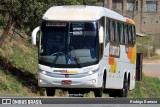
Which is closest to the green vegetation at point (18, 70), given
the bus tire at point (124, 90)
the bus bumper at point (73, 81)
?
the bus bumper at point (73, 81)

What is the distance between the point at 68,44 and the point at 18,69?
8.67 m

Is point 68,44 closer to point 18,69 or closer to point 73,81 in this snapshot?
point 73,81

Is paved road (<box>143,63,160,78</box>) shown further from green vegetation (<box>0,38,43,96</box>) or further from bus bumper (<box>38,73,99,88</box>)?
bus bumper (<box>38,73,99,88</box>)

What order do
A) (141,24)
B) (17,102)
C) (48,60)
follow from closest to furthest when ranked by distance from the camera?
(17,102) → (48,60) → (141,24)

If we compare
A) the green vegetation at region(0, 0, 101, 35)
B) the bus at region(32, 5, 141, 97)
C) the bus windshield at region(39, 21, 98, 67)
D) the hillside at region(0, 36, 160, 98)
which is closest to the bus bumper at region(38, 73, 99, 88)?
the bus at region(32, 5, 141, 97)

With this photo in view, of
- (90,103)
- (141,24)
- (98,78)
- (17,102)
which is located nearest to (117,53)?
(98,78)

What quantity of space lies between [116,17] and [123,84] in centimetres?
344

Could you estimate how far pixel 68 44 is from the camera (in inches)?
1024

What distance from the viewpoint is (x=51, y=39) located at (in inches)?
1026

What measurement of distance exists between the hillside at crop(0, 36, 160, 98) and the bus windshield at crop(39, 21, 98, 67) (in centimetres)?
301

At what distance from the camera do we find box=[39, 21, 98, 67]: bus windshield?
2592 centimetres

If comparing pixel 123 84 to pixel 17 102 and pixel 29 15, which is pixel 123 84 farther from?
pixel 17 102

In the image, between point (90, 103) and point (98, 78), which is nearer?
point (90, 103)

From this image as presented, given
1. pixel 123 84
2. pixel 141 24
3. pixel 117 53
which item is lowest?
pixel 141 24
